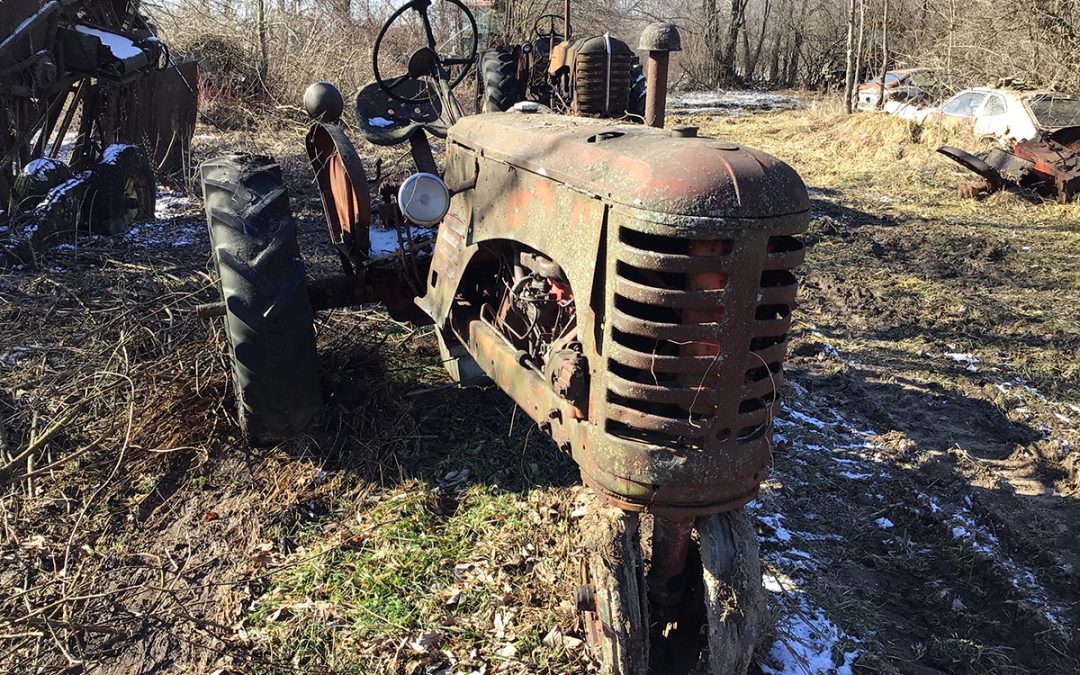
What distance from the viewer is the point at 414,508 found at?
11.3ft

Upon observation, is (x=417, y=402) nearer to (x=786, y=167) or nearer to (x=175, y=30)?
(x=786, y=167)

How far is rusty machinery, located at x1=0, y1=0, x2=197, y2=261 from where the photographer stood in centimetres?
593

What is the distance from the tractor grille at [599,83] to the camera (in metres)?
6.68

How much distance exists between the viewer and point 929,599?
320 cm

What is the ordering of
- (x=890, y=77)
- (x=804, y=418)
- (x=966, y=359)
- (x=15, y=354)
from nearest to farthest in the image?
1. (x=15, y=354)
2. (x=804, y=418)
3. (x=966, y=359)
4. (x=890, y=77)

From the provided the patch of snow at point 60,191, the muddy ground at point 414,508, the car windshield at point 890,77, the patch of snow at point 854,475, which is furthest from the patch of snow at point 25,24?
the car windshield at point 890,77

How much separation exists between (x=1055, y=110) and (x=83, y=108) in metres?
11.3

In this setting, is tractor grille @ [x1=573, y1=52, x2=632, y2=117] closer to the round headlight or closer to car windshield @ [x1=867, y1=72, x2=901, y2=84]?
the round headlight

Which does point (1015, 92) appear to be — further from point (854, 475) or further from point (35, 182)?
point (35, 182)

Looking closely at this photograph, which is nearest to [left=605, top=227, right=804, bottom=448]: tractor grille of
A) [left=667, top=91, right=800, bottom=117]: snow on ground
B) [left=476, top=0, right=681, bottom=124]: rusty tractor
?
[left=476, top=0, right=681, bottom=124]: rusty tractor

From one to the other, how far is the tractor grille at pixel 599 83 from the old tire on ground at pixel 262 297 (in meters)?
3.56

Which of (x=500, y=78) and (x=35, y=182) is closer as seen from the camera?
(x=35, y=182)

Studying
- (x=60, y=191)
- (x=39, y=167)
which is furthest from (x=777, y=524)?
(x=39, y=167)

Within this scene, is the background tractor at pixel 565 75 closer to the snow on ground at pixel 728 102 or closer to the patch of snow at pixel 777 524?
the patch of snow at pixel 777 524
